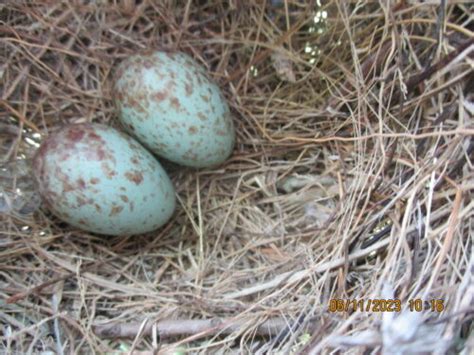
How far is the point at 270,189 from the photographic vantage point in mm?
1585

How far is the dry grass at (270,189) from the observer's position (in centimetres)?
119

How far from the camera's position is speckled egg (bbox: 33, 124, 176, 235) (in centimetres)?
133

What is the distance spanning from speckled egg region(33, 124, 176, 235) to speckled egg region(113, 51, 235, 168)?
2.6 inches

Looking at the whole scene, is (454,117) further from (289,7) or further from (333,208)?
(289,7)

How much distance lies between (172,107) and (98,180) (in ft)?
0.85

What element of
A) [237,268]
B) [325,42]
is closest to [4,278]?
[237,268]

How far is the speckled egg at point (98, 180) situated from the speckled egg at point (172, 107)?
0.21 ft

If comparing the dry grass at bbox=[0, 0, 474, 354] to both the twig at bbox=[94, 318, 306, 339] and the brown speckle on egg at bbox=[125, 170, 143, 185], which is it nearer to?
the twig at bbox=[94, 318, 306, 339]

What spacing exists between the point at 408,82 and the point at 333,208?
373mm

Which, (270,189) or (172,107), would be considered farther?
(270,189)

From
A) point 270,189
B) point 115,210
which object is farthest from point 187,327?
point 270,189
